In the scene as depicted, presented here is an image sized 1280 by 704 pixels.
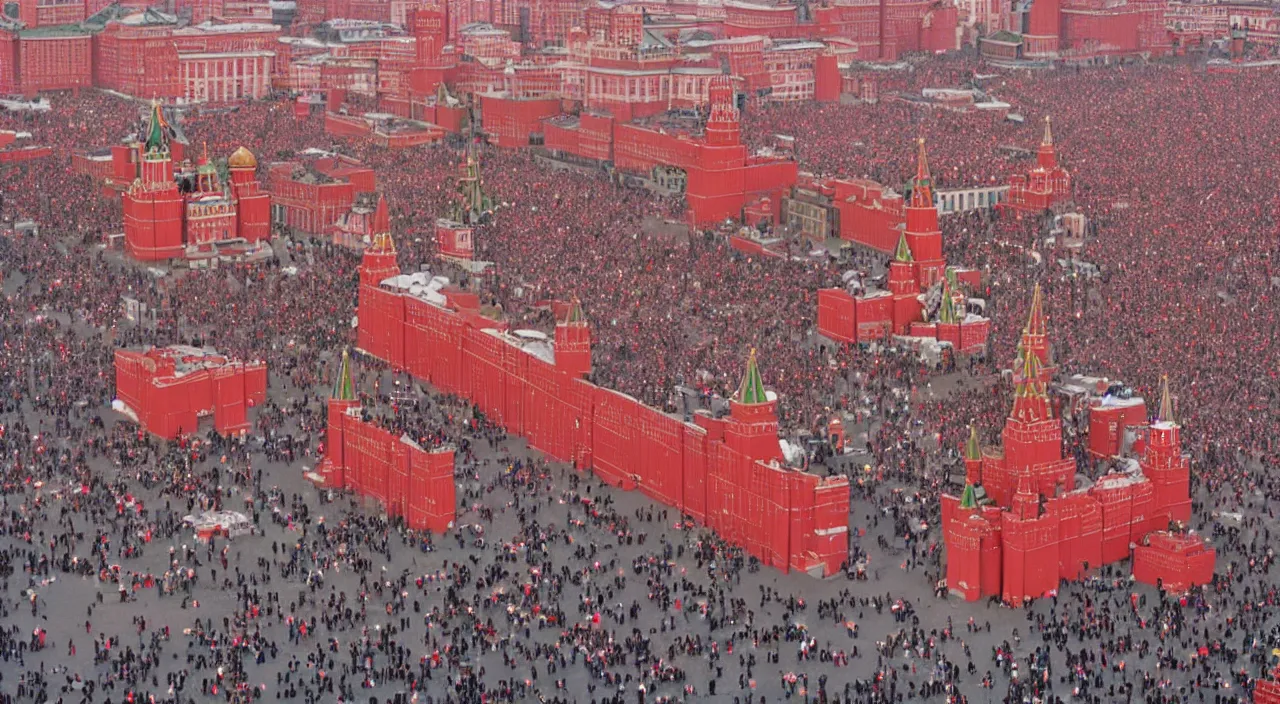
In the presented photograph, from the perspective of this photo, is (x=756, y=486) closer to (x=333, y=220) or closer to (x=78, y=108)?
(x=333, y=220)

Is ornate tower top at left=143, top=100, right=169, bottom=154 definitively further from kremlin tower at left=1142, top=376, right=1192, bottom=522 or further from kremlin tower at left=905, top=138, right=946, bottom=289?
kremlin tower at left=1142, top=376, right=1192, bottom=522

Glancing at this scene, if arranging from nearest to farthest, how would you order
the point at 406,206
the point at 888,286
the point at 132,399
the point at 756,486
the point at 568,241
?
the point at 756,486
the point at 132,399
the point at 888,286
the point at 568,241
the point at 406,206

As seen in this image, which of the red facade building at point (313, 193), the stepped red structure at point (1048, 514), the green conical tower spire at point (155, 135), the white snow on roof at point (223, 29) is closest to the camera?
the stepped red structure at point (1048, 514)

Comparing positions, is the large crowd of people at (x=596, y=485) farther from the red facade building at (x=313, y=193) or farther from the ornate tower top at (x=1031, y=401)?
the ornate tower top at (x=1031, y=401)

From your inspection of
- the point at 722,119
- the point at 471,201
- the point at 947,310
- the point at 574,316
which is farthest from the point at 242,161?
the point at 947,310

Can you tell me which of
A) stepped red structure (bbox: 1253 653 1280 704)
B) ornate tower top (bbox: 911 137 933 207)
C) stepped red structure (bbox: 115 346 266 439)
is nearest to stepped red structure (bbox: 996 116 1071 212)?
ornate tower top (bbox: 911 137 933 207)

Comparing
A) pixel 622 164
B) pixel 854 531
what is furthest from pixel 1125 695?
pixel 622 164

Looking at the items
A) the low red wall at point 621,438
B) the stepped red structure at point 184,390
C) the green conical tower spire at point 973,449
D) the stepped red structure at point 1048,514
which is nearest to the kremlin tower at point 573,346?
the low red wall at point 621,438
